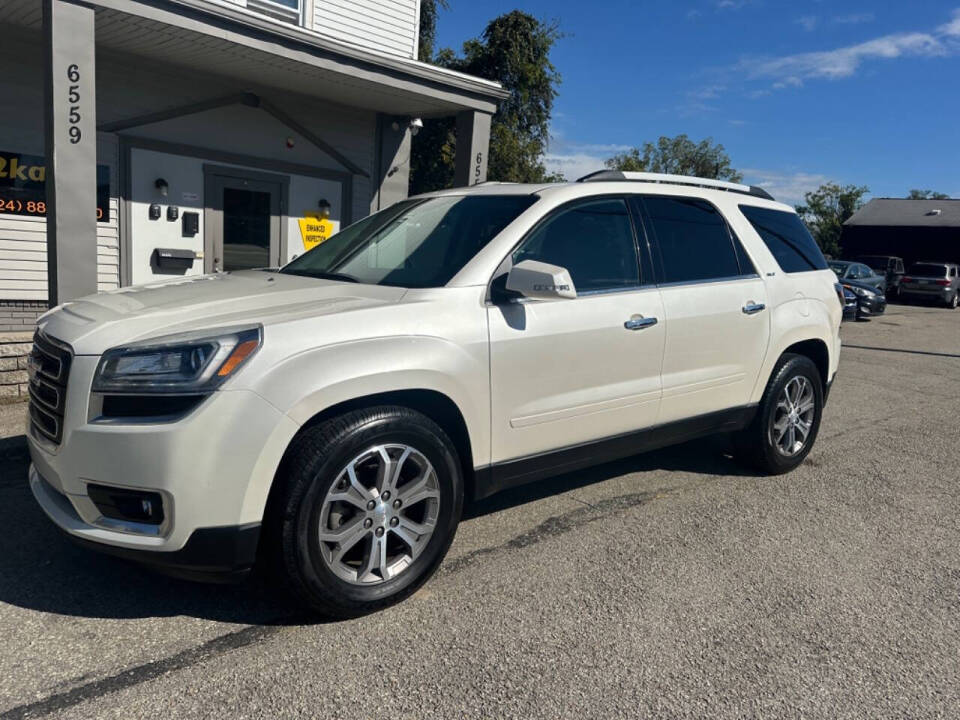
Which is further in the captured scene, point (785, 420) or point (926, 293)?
point (926, 293)

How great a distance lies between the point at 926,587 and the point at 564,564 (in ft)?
5.60

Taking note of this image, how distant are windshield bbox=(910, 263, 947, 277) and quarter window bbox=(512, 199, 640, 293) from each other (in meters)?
30.1

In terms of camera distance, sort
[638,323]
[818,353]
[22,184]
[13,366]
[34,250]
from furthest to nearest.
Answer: [34,250], [22,184], [13,366], [818,353], [638,323]

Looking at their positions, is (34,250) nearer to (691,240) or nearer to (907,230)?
(691,240)

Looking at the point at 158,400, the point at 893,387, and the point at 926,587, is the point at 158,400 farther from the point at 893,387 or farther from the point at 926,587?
the point at 893,387

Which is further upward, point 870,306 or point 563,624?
point 870,306

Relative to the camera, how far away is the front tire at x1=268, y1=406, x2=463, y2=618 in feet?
9.23

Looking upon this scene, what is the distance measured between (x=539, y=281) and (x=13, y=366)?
5152mm

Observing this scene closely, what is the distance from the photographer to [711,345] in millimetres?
4387

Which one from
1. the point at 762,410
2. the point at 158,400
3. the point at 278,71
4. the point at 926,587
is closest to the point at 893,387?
the point at 762,410

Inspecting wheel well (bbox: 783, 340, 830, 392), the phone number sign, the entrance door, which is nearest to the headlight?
wheel well (bbox: 783, 340, 830, 392)

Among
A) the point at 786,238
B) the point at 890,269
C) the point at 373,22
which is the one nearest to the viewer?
the point at 786,238

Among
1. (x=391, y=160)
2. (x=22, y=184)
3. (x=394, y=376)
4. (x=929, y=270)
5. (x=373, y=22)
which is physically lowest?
(x=394, y=376)

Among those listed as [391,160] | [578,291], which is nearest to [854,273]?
[391,160]
